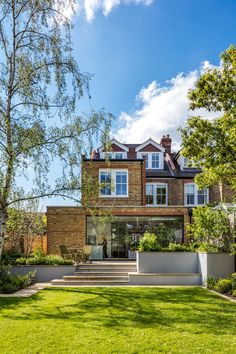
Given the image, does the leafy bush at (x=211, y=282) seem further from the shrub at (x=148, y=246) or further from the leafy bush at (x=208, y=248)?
the shrub at (x=148, y=246)

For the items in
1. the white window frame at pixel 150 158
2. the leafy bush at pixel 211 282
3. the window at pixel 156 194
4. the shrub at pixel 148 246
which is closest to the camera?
the leafy bush at pixel 211 282

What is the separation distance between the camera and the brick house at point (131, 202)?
21.7 meters

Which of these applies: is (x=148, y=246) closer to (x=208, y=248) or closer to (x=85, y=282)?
(x=208, y=248)

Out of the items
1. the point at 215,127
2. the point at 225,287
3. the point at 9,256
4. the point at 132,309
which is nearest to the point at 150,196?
the point at 9,256

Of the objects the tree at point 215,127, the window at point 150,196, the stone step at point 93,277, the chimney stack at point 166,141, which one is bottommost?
the stone step at point 93,277

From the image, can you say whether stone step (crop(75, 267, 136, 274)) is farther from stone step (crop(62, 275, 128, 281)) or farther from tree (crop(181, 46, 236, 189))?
tree (crop(181, 46, 236, 189))

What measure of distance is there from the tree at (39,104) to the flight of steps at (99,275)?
4.01 m

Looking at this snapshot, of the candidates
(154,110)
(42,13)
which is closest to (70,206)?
(154,110)

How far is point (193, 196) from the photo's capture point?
30.0m

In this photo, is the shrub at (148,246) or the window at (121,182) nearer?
the shrub at (148,246)

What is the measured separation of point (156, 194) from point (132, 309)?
20.5 m

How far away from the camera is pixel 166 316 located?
8.80 meters

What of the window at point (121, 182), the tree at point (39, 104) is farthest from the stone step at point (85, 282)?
the window at point (121, 182)

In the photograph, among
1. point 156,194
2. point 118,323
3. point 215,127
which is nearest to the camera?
point 118,323
